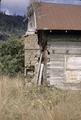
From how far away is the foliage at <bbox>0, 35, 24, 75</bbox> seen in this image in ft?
103

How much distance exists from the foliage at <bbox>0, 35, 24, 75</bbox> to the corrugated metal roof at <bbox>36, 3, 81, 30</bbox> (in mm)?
11119

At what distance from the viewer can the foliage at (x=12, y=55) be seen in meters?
31.3

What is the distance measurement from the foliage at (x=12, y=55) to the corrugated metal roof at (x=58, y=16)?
11.1 meters

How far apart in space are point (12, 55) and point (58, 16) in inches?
572

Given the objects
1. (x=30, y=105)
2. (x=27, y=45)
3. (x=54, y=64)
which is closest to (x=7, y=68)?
(x=27, y=45)

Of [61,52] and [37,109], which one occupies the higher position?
[61,52]

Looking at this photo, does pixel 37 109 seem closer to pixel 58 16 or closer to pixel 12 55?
pixel 58 16

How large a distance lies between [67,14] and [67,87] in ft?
14.5

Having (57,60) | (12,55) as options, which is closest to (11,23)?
(12,55)

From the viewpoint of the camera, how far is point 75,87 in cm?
1814

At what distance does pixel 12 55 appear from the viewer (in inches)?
1318

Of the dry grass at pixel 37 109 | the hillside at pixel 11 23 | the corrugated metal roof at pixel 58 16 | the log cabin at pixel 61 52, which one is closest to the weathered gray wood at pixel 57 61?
the log cabin at pixel 61 52

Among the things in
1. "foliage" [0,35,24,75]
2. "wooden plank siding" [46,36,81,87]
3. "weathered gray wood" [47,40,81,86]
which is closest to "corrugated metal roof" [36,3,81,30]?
"wooden plank siding" [46,36,81,87]

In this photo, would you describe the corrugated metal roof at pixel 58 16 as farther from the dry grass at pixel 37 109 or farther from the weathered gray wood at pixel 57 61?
the dry grass at pixel 37 109
